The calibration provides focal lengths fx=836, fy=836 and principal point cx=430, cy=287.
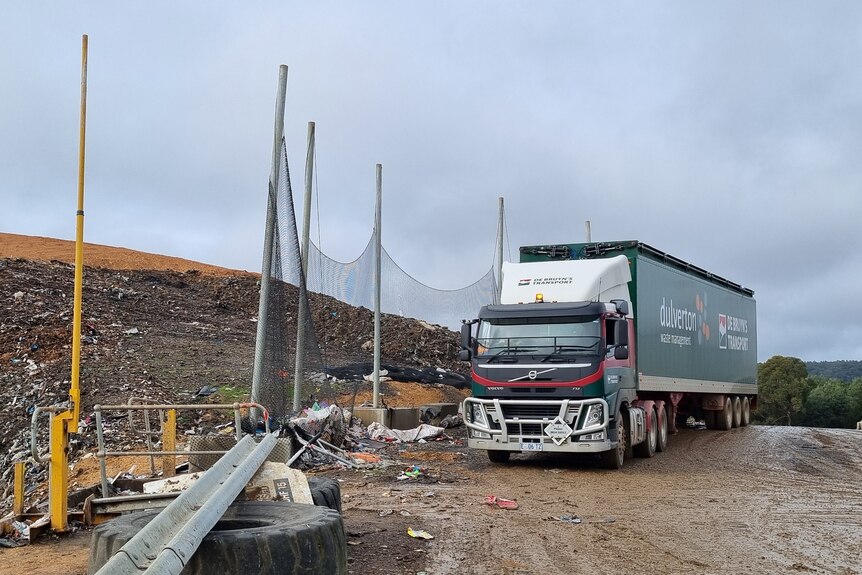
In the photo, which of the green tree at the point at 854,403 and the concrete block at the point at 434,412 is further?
the green tree at the point at 854,403

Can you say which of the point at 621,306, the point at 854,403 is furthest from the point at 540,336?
the point at 854,403

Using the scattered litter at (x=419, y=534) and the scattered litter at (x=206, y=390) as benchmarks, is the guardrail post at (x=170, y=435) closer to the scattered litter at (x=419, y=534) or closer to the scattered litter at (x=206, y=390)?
the scattered litter at (x=419, y=534)

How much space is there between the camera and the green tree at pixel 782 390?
2485 inches

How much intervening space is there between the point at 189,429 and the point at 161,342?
8254 mm

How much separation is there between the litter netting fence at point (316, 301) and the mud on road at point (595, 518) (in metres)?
2.09

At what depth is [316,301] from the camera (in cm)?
2152

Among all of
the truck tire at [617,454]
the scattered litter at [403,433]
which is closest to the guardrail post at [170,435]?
the truck tire at [617,454]

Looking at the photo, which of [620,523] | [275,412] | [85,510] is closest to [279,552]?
[85,510]

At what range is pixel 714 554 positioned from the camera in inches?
298

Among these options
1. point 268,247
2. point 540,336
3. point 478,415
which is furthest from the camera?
point 478,415

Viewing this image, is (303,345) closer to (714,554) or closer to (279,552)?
(714,554)

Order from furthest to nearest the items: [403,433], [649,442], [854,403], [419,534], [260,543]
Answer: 1. [854,403]
2. [403,433]
3. [649,442]
4. [419,534]
5. [260,543]

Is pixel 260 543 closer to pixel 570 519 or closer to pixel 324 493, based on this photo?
pixel 324 493

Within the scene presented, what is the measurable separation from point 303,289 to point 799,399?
57.5m
